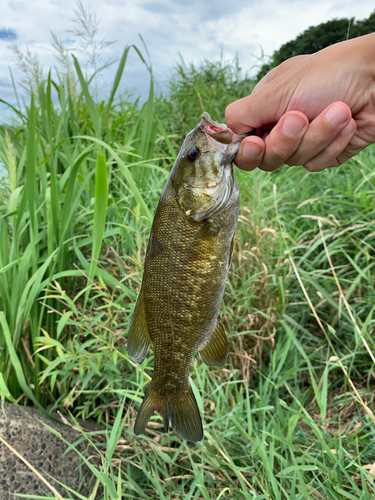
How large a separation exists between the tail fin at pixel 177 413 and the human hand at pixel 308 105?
926 mm

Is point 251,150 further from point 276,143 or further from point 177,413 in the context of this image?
point 177,413

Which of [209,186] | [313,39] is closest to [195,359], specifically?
[209,186]

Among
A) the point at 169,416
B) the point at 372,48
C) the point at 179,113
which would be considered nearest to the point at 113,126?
the point at 179,113

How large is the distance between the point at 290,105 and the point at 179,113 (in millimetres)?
3588

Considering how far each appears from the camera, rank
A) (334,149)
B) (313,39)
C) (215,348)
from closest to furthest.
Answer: (215,348) → (334,149) → (313,39)

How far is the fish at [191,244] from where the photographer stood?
1.21 m

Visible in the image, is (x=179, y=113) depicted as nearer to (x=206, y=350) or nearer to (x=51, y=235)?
(x=51, y=235)

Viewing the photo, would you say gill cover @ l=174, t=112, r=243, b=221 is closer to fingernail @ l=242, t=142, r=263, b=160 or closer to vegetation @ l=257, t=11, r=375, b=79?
fingernail @ l=242, t=142, r=263, b=160

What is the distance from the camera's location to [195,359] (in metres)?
2.19

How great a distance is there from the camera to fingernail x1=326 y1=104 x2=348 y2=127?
133 cm

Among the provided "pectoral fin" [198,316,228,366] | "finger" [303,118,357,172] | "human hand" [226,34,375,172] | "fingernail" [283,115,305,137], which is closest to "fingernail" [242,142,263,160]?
"human hand" [226,34,375,172]

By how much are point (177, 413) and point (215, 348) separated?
0.28 meters

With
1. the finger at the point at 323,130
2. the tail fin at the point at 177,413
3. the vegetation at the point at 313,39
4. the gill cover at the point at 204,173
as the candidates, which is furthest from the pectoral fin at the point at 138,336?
the vegetation at the point at 313,39

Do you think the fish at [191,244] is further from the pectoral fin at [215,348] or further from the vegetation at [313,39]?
the vegetation at [313,39]
